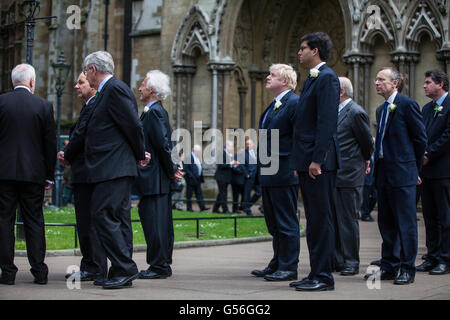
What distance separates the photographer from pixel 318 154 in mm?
6410

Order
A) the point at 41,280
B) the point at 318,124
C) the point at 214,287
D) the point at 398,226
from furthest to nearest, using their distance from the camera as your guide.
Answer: the point at 398,226
the point at 41,280
the point at 214,287
the point at 318,124

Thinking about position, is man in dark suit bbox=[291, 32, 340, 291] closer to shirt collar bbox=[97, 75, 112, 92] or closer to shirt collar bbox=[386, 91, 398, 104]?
shirt collar bbox=[386, 91, 398, 104]

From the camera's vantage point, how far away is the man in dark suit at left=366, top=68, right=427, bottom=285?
7.31 m

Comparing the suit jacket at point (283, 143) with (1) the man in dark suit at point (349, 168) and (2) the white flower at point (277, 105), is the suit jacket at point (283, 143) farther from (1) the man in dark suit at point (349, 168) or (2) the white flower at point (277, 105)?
(1) the man in dark suit at point (349, 168)

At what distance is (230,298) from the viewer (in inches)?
238

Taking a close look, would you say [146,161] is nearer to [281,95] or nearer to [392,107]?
[281,95]

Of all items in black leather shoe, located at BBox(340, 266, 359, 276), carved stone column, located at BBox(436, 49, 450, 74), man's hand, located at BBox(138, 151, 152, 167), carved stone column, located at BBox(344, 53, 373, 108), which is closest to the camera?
man's hand, located at BBox(138, 151, 152, 167)

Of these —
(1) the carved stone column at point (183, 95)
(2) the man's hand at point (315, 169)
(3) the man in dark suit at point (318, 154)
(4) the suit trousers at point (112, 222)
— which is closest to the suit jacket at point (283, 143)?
(3) the man in dark suit at point (318, 154)

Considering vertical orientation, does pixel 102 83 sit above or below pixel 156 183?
above

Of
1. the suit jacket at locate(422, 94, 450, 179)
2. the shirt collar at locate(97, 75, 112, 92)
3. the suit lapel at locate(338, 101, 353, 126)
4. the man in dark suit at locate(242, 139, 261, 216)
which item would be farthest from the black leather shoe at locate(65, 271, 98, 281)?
the man in dark suit at locate(242, 139, 261, 216)

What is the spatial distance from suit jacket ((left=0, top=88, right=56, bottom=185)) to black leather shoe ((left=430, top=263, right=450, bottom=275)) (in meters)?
4.01

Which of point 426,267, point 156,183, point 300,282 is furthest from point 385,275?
point 156,183

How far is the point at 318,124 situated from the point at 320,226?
88cm
